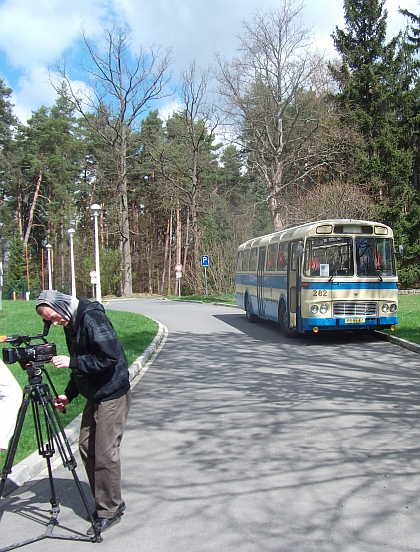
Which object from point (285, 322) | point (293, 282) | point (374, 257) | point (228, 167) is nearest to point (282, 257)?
point (293, 282)

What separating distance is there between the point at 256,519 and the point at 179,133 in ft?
148

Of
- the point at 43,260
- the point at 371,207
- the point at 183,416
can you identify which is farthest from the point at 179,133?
the point at 183,416

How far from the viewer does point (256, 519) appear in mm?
4340

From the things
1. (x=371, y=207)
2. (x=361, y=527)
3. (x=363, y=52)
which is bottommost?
(x=361, y=527)

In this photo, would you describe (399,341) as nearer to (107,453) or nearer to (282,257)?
(282,257)

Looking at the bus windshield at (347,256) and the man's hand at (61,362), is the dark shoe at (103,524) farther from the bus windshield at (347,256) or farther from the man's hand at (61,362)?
the bus windshield at (347,256)

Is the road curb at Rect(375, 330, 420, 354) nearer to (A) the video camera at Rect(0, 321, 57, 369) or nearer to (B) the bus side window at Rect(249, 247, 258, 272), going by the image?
(B) the bus side window at Rect(249, 247, 258, 272)

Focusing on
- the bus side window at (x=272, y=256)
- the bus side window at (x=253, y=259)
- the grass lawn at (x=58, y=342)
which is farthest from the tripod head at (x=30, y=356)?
the bus side window at (x=253, y=259)

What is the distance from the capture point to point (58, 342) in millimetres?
15328

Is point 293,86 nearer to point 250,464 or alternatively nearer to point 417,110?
point 417,110

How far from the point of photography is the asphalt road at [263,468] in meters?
4.11

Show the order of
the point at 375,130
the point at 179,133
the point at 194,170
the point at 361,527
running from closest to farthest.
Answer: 1. the point at 361,527
2. the point at 375,130
3. the point at 194,170
4. the point at 179,133

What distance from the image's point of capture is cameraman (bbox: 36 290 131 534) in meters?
4.12

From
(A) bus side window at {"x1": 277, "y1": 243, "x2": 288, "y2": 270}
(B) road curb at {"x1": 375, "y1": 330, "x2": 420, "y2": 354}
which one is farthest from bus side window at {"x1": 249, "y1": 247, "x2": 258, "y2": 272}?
(B) road curb at {"x1": 375, "y1": 330, "x2": 420, "y2": 354}
